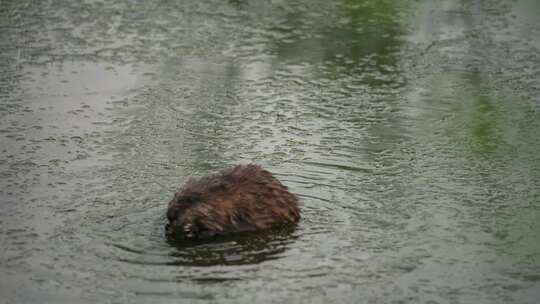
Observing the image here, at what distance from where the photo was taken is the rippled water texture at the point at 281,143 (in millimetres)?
5902

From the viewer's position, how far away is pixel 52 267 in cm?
596

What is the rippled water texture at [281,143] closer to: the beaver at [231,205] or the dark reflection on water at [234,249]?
the dark reflection on water at [234,249]

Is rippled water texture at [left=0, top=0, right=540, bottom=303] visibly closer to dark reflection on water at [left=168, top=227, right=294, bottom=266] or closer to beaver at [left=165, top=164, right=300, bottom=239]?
dark reflection on water at [left=168, top=227, right=294, bottom=266]

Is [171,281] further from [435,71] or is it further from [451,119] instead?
[435,71]

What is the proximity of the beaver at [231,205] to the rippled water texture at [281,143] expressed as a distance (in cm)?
12

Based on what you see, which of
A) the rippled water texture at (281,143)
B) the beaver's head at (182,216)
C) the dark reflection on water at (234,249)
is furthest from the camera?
the beaver's head at (182,216)

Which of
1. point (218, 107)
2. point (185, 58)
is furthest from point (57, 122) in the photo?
point (185, 58)

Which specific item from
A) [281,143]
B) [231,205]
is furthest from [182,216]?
[281,143]

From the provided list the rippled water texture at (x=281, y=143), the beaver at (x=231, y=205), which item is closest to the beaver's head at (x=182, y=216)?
the beaver at (x=231, y=205)

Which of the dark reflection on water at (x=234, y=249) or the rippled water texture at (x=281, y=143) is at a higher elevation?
the rippled water texture at (x=281, y=143)

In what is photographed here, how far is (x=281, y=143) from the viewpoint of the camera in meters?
8.35

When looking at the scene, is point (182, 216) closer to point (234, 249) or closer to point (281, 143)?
point (234, 249)

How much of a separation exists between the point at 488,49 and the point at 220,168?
14.1 ft

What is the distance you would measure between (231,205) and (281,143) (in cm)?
183
